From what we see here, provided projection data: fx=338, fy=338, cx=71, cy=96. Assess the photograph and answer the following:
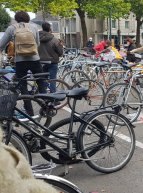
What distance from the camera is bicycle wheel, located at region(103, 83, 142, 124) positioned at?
19.4 feet

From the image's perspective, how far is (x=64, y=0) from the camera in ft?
94.9

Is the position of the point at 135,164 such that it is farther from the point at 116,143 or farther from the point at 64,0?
the point at 64,0

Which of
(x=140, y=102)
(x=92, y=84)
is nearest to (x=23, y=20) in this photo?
(x=92, y=84)

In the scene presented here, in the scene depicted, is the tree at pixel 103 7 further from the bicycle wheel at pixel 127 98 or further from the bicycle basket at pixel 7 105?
the bicycle basket at pixel 7 105

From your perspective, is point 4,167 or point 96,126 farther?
point 96,126

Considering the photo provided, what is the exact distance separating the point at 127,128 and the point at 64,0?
26.4 m

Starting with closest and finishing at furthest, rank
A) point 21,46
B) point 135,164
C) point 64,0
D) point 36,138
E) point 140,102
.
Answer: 1. point 36,138
2. point 135,164
3. point 21,46
4. point 140,102
5. point 64,0

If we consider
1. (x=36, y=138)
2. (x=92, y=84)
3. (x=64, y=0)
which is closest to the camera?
(x=36, y=138)

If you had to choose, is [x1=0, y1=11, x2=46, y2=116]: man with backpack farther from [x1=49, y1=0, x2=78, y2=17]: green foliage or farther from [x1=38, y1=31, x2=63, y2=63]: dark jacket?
[x1=49, y1=0, x2=78, y2=17]: green foliage

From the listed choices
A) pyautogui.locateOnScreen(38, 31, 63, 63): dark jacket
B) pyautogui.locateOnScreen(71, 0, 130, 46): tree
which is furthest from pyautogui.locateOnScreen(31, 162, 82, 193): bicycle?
pyautogui.locateOnScreen(71, 0, 130, 46): tree

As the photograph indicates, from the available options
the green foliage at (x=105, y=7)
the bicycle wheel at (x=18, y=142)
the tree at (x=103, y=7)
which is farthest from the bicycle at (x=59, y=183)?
the green foliage at (x=105, y=7)

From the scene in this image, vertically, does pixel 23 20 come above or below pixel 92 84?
above

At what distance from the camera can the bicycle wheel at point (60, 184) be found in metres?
2.15

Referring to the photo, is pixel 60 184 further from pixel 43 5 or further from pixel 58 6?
pixel 43 5
